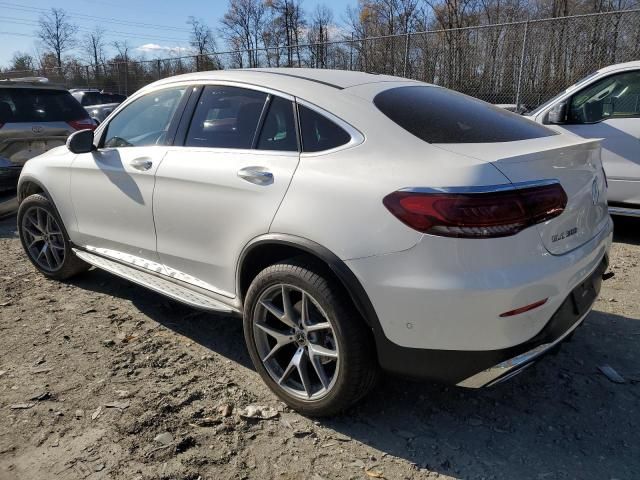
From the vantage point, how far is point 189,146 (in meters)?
3.28

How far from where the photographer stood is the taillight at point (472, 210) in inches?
83.7

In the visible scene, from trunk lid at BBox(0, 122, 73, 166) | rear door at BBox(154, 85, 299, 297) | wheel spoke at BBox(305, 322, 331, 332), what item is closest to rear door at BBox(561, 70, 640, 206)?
rear door at BBox(154, 85, 299, 297)

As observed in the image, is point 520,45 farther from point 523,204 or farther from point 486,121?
point 523,204

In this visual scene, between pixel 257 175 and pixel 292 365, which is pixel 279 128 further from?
pixel 292 365

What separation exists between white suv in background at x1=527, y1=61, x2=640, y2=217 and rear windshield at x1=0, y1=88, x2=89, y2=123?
21.2ft

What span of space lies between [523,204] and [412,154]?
20.5 inches

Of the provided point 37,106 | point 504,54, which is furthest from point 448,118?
point 504,54

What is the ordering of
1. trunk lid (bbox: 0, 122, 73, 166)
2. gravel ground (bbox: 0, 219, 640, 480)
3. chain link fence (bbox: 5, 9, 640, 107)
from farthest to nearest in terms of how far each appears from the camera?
chain link fence (bbox: 5, 9, 640, 107) → trunk lid (bbox: 0, 122, 73, 166) → gravel ground (bbox: 0, 219, 640, 480)

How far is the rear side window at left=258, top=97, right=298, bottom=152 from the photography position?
2.78 m

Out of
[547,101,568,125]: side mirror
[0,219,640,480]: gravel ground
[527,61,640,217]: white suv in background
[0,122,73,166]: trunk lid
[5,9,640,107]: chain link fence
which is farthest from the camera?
[5,9,640,107]: chain link fence

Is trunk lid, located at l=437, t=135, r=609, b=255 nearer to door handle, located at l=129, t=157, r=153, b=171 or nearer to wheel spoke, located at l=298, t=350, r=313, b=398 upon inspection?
wheel spoke, located at l=298, t=350, r=313, b=398

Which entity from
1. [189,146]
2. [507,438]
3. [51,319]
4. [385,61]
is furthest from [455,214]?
[385,61]

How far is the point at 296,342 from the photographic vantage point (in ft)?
9.01

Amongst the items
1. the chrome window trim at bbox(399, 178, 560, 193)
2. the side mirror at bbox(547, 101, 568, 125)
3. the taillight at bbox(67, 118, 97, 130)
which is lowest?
the taillight at bbox(67, 118, 97, 130)
